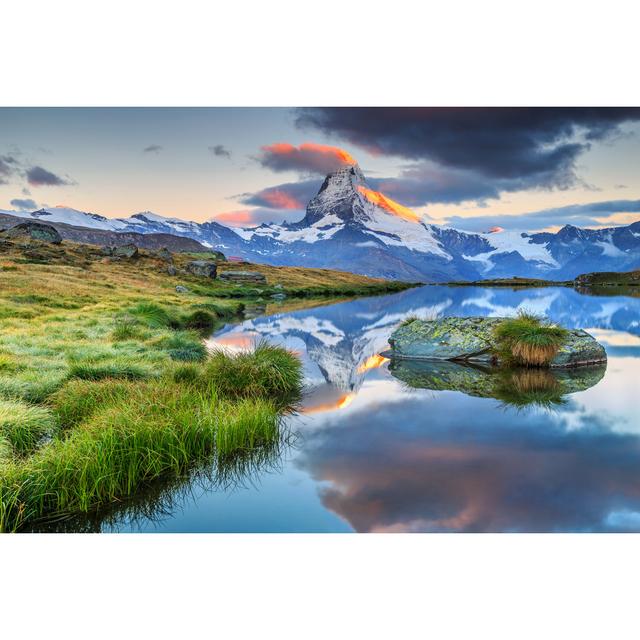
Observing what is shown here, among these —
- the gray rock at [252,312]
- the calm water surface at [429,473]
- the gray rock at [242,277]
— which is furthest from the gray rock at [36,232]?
the calm water surface at [429,473]

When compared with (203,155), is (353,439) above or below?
below

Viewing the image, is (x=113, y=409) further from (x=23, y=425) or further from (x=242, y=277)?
(x=242, y=277)

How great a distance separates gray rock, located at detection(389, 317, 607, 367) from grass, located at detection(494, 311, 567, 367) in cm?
22

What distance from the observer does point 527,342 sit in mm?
11812

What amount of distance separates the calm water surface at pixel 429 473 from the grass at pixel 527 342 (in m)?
1.91

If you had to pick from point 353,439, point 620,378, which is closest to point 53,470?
point 353,439

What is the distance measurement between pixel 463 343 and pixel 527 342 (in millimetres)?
1730

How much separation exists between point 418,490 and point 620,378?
834 cm

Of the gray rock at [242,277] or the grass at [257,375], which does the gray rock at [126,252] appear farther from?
the grass at [257,375]

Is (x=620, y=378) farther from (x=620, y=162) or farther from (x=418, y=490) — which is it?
(x=620, y=162)

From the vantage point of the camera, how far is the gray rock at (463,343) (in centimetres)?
1202

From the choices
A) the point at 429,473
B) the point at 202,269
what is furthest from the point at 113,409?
the point at 202,269

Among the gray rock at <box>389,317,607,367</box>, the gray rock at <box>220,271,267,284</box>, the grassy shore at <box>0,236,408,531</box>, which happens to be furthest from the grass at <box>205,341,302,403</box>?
the gray rock at <box>220,271,267,284</box>

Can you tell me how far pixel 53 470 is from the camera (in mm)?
4875
